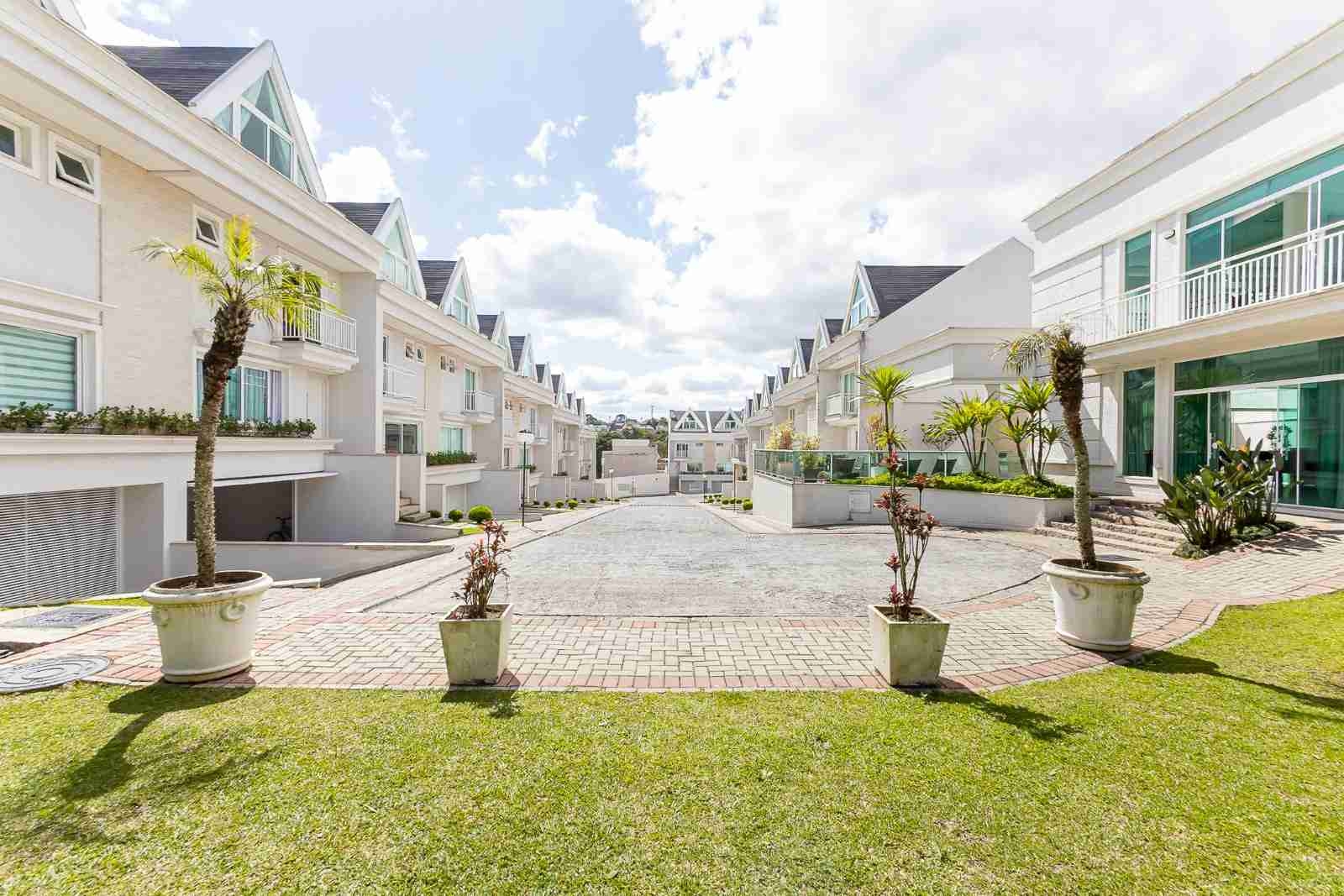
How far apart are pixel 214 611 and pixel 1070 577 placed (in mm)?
8730

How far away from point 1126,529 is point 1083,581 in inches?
364

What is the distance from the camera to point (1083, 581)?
19.4 feet

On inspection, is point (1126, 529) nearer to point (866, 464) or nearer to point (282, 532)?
point (866, 464)

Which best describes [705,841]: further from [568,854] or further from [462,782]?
[462,782]

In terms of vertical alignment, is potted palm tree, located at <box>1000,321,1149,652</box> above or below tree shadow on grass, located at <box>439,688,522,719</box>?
above

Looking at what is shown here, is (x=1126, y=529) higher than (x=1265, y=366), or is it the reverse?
(x=1265, y=366)

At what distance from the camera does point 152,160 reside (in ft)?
36.4

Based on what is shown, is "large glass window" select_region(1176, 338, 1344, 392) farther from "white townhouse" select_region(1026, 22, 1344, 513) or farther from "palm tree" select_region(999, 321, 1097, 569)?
"palm tree" select_region(999, 321, 1097, 569)

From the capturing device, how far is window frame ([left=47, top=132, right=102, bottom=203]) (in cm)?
974

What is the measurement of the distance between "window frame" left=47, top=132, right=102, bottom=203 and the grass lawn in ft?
33.3

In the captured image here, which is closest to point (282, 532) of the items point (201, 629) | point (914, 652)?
point (201, 629)

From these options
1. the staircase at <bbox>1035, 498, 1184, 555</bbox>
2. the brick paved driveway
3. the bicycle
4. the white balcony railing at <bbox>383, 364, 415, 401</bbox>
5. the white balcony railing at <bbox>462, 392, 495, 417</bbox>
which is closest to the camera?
the brick paved driveway

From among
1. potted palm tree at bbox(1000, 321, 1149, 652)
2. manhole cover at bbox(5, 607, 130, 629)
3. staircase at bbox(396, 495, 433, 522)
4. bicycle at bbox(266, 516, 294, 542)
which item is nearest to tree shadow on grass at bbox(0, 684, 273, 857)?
manhole cover at bbox(5, 607, 130, 629)

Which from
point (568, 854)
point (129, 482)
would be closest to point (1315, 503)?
point (568, 854)
